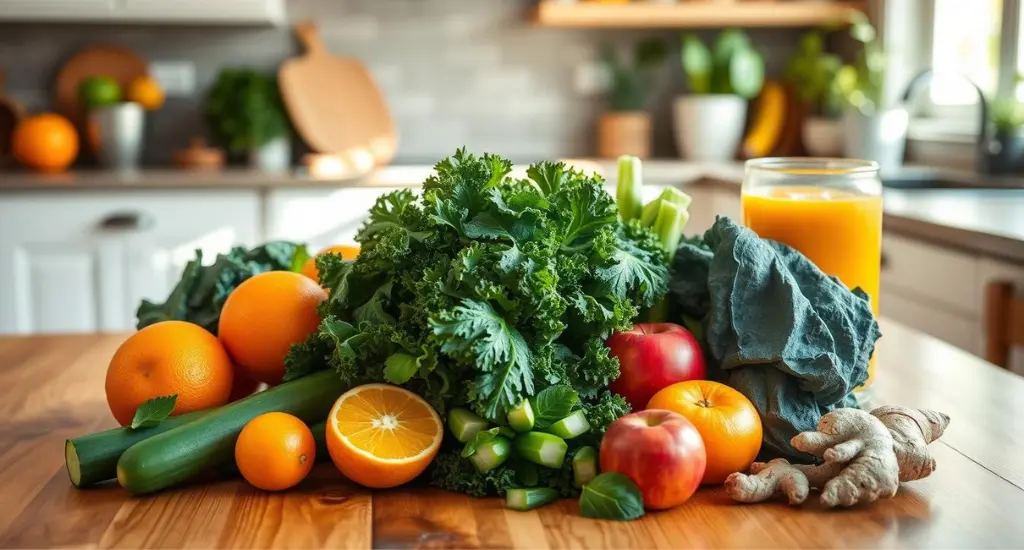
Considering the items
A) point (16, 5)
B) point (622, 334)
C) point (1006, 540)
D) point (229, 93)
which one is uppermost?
point (16, 5)

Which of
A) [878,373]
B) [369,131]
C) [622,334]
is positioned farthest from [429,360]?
[369,131]

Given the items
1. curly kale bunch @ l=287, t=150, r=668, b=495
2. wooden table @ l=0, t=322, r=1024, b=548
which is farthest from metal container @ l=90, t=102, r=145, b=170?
curly kale bunch @ l=287, t=150, r=668, b=495

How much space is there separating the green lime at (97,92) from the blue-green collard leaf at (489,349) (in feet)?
10.7

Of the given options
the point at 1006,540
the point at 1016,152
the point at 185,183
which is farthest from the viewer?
Answer: the point at 185,183

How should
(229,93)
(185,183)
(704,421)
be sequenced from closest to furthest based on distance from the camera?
1. (704,421)
2. (185,183)
3. (229,93)

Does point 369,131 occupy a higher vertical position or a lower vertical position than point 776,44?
lower

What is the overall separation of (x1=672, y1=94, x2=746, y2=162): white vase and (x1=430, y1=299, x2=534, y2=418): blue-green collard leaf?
10.5 ft

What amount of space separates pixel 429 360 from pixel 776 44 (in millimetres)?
3704

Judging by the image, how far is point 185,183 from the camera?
10.9ft

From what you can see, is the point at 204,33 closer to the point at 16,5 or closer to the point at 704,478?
the point at 16,5

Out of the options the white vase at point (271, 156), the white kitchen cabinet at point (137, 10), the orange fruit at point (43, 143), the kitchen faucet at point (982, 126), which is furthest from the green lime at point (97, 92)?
the kitchen faucet at point (982, 126)

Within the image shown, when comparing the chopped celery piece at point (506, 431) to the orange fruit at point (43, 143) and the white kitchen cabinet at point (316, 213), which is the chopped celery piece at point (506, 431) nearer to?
the white kitchen cabinet at point (316, 213)

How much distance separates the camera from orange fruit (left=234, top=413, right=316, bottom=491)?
0.86 m

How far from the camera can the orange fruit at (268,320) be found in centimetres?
100
